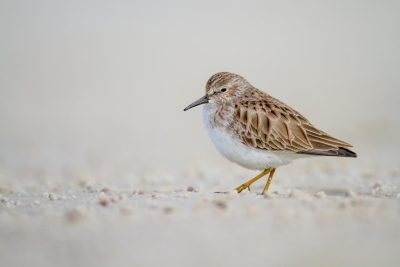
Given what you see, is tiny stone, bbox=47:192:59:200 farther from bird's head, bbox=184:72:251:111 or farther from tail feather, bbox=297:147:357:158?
tail feather, bbox=297:147:357:158

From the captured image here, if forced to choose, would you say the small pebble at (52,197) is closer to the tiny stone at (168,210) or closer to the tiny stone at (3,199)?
the tiny stone at (3,199)

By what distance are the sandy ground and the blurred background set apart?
4.69 m

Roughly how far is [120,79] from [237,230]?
51.5 ft

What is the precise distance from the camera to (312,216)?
20.9 feet

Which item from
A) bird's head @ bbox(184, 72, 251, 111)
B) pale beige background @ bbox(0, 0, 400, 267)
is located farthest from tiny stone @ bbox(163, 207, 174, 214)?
bird's head @ bbox(184, 72, 251, 111)

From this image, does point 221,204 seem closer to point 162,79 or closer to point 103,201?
point 103,201

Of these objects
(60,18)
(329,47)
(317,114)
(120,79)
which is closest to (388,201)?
(317,114)

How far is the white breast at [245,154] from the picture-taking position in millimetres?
8148

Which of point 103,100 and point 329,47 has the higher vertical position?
point 329,47

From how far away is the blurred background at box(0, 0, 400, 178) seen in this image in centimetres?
1386

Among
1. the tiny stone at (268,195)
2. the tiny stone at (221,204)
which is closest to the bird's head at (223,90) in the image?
the tiny stone at (268,195)

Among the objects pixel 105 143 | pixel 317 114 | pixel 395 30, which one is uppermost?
pixel 395 30

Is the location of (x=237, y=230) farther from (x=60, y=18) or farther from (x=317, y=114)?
(x=60, y=18)

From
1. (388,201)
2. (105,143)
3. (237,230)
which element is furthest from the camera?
(105,143)
